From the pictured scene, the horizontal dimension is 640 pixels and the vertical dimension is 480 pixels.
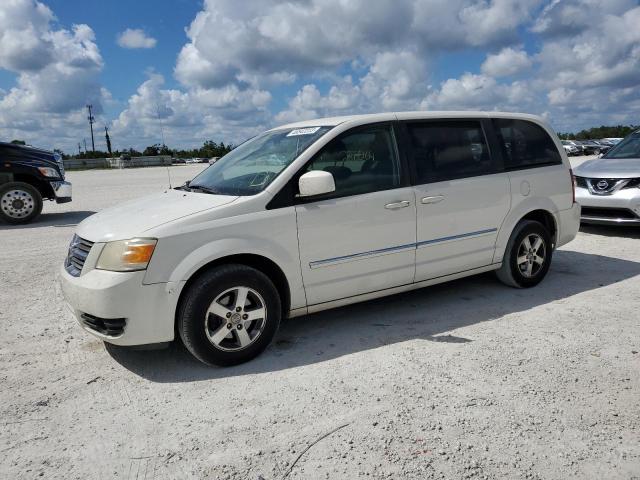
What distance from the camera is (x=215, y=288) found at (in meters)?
3.56

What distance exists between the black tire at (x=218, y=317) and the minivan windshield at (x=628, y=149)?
296 inches

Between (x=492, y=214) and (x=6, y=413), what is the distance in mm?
4147

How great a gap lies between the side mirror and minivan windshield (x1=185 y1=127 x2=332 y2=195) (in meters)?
0.26

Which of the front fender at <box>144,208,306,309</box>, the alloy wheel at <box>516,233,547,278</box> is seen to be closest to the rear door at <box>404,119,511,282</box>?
the alloy wheel at <box>516,233,547,278</box>

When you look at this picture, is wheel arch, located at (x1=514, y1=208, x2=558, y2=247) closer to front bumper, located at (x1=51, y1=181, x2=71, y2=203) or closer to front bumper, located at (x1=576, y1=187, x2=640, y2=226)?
front bumper, located at (x1=576, y1=187, x2=640, y2=226)

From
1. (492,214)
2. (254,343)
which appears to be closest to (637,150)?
(492,214)

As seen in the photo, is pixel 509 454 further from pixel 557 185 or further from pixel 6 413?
pixel 557 185

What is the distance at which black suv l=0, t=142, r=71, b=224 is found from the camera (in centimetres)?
1052

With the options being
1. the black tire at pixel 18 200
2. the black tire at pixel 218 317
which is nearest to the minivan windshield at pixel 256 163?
the black tire at pixel 218 317

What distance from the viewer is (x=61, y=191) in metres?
11.1

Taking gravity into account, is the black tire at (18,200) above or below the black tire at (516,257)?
above

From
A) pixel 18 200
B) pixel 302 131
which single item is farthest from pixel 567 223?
pixel 18 200

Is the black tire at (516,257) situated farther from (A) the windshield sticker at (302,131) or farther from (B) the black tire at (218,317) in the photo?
(B) the black tire at (218,317)

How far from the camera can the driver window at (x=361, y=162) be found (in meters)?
4.10
